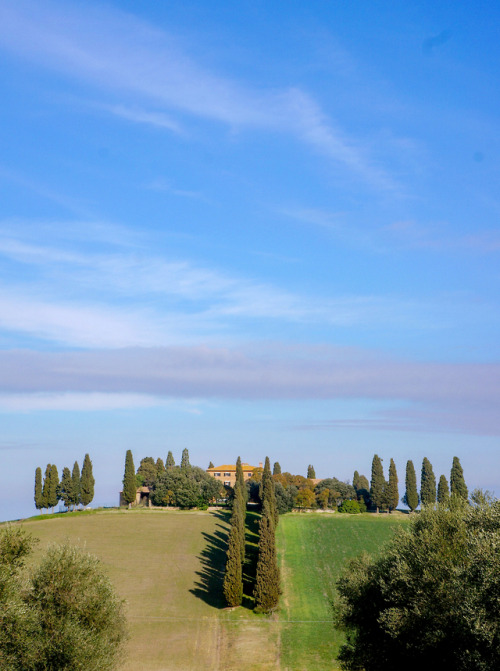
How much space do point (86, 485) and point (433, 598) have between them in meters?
94.1

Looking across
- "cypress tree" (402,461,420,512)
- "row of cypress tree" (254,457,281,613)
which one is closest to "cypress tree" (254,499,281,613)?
"row of cypress tree" (254,457,281,613)

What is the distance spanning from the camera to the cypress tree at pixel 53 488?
111m

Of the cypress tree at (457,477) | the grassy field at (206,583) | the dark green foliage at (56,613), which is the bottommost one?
the grassy field at (206,583)

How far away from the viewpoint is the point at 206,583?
69188 millimetres

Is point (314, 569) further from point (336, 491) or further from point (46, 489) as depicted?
point (336, 491)

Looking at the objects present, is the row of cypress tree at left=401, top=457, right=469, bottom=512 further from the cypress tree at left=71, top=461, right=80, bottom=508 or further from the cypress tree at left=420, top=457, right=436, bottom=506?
the cypress tree at left=71, top=461, right=80, bottom=508

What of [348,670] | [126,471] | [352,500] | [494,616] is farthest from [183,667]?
[352,500]

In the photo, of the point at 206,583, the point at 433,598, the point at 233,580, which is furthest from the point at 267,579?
the point at 433,598

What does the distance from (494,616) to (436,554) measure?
780 centimetres

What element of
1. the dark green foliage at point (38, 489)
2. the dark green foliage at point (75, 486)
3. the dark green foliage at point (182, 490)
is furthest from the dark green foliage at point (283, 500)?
the dark green foliage at point (38, 489)

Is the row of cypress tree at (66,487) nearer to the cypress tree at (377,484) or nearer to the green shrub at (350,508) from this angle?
the green shrub at (350,508)

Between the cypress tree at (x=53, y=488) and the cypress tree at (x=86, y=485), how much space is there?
4.59m

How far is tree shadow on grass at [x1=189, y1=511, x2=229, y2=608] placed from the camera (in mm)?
65000

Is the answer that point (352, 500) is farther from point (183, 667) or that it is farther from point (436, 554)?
point (436, 554)
